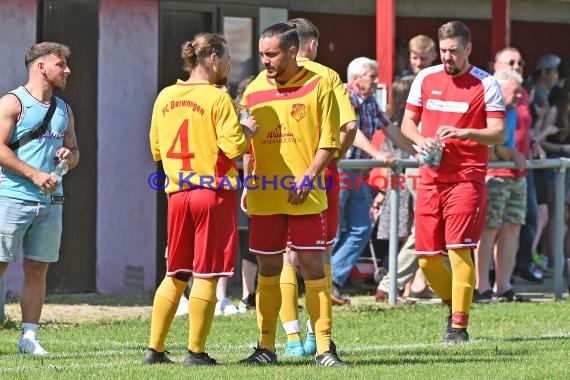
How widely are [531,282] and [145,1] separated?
16.8 ft

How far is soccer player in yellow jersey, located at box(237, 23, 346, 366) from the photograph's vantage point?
923 centimetres

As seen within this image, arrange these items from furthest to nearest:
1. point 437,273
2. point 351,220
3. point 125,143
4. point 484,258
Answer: point 125,143
point 484,258
point 351,220
point 437,273

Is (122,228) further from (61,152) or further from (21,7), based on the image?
(61,152)

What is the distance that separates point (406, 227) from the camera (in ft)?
47.5

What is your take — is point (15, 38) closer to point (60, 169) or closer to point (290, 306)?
point (60, 169)

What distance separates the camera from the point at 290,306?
976 cm

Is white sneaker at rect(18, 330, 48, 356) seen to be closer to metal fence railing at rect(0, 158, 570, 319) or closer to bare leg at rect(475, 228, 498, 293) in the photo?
metal fence railing at rect(0, 158, 570, 319)

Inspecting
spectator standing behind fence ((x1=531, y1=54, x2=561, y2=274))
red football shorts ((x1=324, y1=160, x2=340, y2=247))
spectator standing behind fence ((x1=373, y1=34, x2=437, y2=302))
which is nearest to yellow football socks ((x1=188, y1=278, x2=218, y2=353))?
red football shorts ((x1=324, y1=160, x2=340, y2=247))

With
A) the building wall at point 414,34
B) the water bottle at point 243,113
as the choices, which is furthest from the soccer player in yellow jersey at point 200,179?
the building wall at point 414,34

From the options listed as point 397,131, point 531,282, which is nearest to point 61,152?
point 397,131

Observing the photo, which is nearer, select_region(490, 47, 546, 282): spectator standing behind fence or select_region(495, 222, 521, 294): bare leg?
select_region(495, 222, 521, 294): bare leg

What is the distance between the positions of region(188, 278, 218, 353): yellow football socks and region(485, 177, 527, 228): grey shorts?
572 cm

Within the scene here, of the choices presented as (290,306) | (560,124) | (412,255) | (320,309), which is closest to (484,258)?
(412,255)

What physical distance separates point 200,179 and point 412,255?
5.52 metres
